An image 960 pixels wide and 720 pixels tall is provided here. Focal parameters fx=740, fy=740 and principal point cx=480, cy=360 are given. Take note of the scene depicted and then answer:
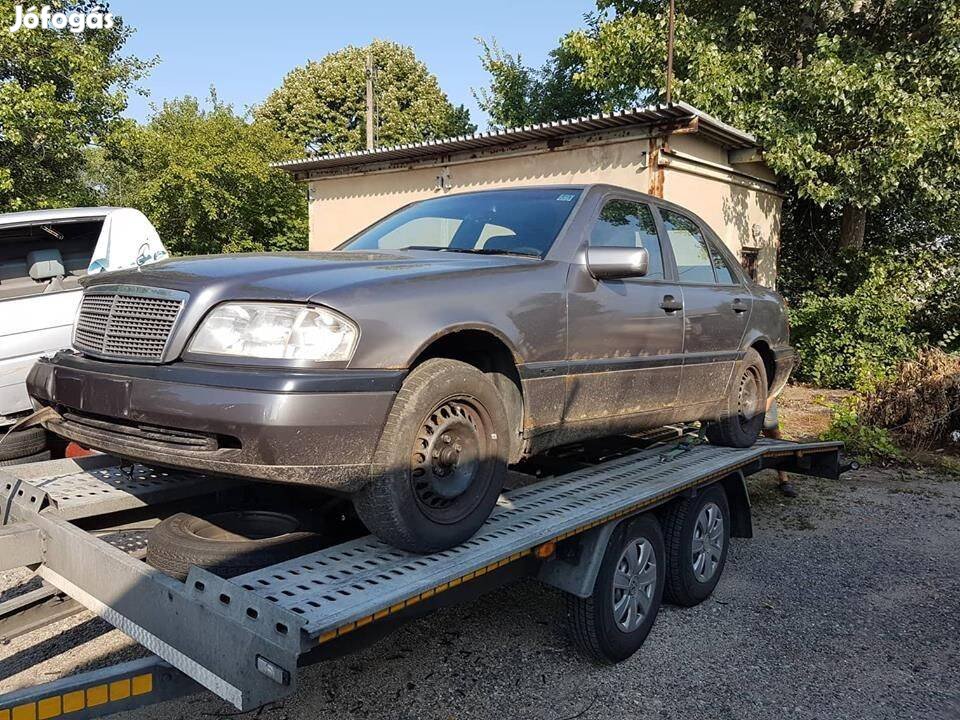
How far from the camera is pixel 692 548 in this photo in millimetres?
4066

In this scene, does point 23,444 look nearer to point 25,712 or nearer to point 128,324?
point 128,324

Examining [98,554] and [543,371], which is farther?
[543,371]

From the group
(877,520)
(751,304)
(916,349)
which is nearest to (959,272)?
(916,349)

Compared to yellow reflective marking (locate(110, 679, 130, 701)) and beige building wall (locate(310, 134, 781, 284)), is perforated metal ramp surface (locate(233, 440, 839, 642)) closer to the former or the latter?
yellow reflective marking (locate(110, 679, 130, 701))

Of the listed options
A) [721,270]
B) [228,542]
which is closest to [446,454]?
[228,542]

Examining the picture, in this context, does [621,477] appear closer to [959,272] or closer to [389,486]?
[389,486]

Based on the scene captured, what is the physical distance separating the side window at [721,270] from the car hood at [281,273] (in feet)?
6.97

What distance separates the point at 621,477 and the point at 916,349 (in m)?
8.81

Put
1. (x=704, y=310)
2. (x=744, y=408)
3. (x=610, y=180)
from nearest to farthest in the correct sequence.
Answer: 1. (x=704, y=310)
2. (x=744, y=408)
3. (x=610, y=180)

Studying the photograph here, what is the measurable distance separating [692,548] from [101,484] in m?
2.99

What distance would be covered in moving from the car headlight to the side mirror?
1.39 meters

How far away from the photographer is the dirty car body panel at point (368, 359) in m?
2.30

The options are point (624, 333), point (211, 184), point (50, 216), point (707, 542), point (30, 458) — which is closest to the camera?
point (624, 333)

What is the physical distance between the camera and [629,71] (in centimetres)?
1270
